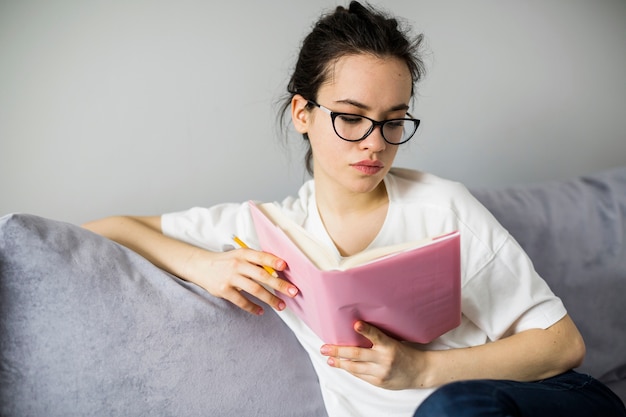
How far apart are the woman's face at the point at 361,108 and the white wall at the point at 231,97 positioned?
556 mm

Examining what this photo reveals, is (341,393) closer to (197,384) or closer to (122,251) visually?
(197,384)

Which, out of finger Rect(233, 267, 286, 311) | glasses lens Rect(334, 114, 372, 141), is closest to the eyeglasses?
glasses lens Rect(334, 114, 372, 141)

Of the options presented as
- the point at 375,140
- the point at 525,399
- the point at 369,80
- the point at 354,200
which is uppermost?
the point at 369,80

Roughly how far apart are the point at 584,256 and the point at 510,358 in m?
0.62

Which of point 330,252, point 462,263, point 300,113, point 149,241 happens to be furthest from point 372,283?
point 149,241

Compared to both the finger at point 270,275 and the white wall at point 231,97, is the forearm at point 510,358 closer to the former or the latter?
the finger at point 270,275

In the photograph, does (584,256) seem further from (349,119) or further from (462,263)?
(349,119)

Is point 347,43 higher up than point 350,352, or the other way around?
point 347,43

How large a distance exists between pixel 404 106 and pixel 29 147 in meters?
0.97

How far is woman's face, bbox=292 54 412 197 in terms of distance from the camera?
1.15 meters

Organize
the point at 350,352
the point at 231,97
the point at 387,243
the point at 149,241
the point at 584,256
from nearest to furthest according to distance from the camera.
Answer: the point at 350,352, the point at 387,243, the point at 149,241, the point at 584,256, the point at 231,97

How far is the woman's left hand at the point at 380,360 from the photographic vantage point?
3.40 feet

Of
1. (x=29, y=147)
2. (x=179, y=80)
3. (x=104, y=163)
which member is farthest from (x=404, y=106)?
(x=29, y=147)

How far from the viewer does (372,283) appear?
0.93 meters
